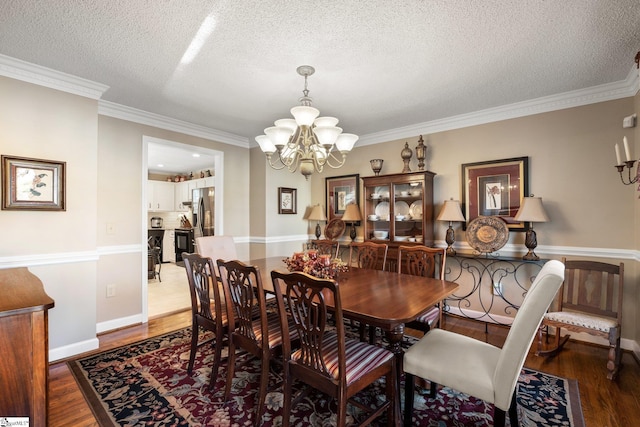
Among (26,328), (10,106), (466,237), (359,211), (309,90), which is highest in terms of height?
(309,90)

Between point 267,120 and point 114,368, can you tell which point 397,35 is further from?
point 114,368

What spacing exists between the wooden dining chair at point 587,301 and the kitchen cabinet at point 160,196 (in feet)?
24.6

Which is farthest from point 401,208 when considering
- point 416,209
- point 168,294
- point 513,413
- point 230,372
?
point 168,294

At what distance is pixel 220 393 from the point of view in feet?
6.79

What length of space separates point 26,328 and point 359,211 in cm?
367

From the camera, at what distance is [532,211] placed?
2934 mm

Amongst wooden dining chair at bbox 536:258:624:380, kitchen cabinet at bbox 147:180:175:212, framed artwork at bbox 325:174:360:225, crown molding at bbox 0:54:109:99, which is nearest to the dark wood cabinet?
crown molding at bbox 0:54:109:99

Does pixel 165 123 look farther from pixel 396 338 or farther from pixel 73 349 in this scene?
pixel 396 338

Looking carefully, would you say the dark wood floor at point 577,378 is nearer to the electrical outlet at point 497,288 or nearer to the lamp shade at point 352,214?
the electrical outlet at point 497,288

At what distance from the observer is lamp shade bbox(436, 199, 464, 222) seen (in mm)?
3415

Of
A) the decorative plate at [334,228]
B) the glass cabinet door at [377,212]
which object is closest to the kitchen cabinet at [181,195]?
the decorative plate at [334,228]

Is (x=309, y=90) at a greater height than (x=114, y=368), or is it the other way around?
(x=309, y=90)

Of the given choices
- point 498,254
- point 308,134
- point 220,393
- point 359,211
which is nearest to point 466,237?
point 498,254

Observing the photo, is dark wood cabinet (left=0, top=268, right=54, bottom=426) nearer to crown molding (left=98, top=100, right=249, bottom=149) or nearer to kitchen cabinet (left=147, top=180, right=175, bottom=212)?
crown molding (left=98, top=100, right=249, bottom=149)
